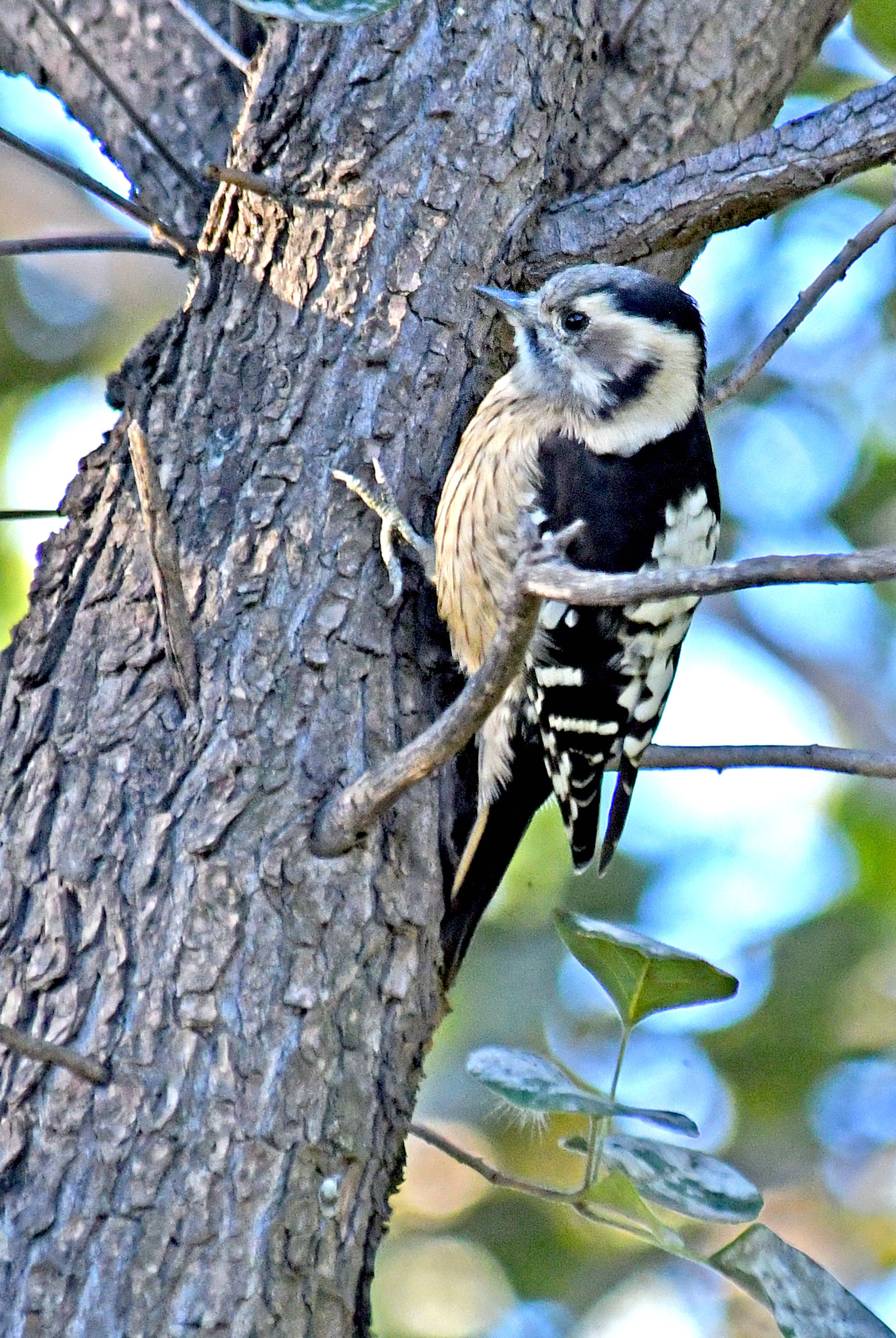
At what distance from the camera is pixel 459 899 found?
259 cm

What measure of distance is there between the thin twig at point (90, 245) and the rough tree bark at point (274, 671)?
0.56 feet

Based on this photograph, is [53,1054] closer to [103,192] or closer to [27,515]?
[27,515]

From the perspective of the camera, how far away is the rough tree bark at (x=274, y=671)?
1945 mm

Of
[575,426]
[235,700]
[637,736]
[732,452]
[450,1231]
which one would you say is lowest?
[450,1231]

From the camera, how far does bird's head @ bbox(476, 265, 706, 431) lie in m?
2.97

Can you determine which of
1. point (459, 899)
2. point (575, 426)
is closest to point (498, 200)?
point (575, 426)

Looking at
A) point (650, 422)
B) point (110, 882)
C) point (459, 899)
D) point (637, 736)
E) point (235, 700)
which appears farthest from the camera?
point (650, 422)

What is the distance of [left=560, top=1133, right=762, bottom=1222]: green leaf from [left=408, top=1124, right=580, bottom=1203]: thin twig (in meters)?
0.08

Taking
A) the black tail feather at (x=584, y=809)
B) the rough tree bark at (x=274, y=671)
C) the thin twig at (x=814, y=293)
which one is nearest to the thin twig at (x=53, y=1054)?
the rough tree bark at (x=274, y=671)

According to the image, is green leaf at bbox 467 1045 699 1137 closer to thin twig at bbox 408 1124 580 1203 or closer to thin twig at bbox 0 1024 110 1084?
thin twig at bbox 408 1124 580 1203

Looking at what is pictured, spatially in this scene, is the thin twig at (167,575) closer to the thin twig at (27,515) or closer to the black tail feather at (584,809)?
the thin twig at (27,515)

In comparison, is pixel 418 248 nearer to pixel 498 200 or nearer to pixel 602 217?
pixel 498 200

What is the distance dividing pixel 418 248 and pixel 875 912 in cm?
333

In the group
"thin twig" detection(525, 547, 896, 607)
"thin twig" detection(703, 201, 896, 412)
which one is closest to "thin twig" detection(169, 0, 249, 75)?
"thin twig" detection(703, 201, 896, 412)
